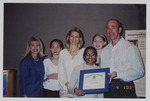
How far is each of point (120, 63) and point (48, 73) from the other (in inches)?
46.7

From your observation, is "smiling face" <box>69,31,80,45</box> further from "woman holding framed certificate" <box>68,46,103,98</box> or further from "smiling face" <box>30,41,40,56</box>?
"smiling face" <box>30,41,40,56</box>

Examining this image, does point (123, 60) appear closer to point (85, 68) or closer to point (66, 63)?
point (85, 68)

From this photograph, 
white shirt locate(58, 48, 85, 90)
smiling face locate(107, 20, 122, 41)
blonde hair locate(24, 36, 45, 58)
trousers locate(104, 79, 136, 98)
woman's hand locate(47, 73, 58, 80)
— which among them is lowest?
trousers locate(104, 79, 136, 98)

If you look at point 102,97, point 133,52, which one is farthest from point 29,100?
→ point 133,52

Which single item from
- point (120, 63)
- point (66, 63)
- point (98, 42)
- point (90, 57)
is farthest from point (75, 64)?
point (120, 63)

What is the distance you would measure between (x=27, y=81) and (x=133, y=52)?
180cm

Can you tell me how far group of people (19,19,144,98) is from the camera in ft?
10.3

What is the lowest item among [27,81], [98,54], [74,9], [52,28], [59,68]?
→ [27,81]

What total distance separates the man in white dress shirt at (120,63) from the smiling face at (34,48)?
107 centimetres

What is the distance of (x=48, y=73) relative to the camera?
3201 mm

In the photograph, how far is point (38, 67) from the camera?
10.5 ft

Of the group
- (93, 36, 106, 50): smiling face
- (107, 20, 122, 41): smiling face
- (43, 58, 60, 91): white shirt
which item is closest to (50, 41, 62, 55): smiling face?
(43, 58, 60, 91): white shirt

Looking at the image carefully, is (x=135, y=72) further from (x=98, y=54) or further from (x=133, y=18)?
(x=133, y=18)

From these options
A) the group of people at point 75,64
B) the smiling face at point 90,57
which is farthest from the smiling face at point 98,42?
the smiling face at point 90,57
